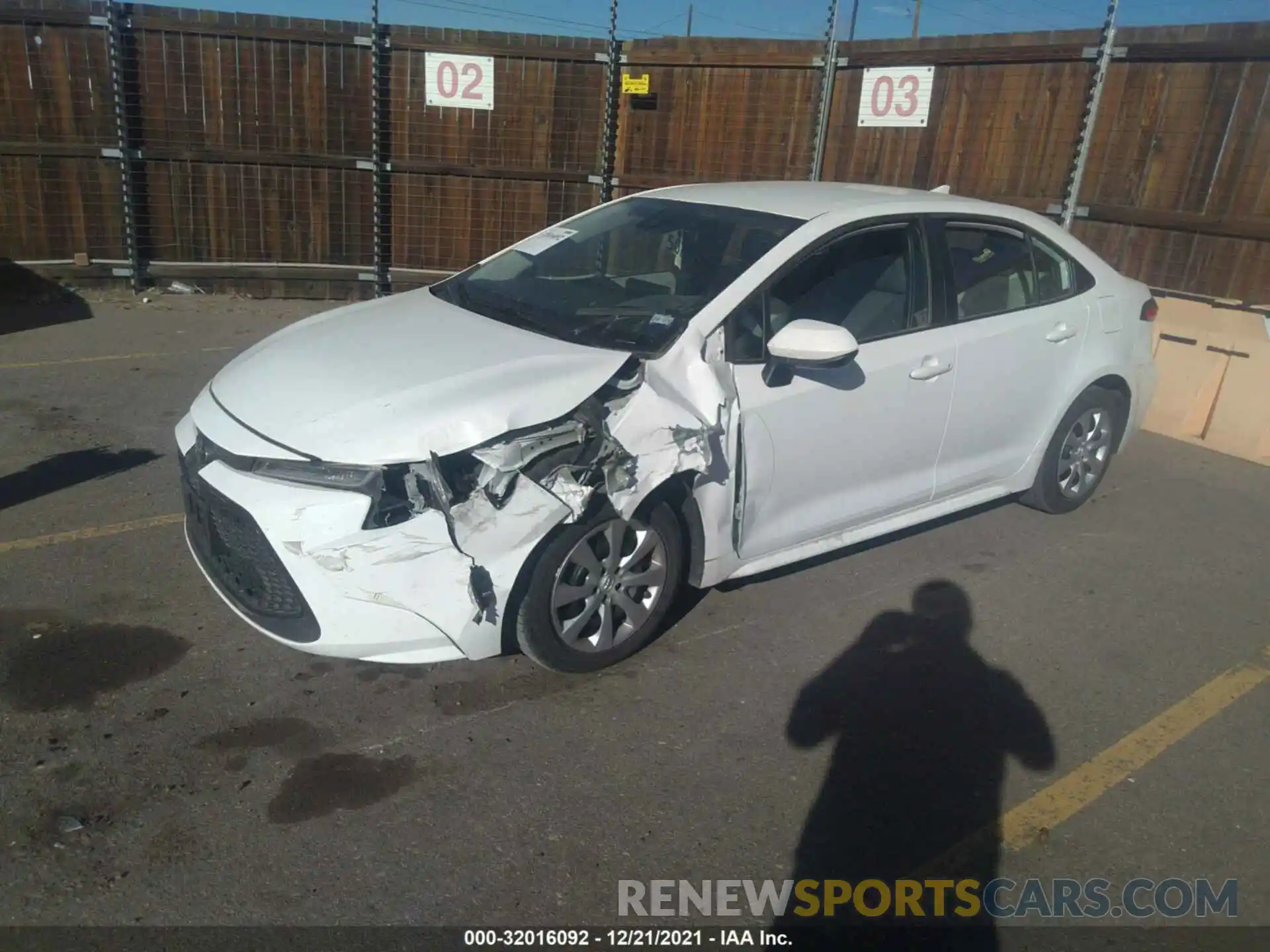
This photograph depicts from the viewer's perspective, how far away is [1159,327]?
750cm

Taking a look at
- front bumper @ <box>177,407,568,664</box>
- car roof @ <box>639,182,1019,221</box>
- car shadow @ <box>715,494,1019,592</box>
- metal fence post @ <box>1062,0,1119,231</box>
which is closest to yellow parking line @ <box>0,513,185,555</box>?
front bumper @ <box>177,407,568,664</box>

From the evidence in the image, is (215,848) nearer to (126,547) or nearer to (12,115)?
(126,547)

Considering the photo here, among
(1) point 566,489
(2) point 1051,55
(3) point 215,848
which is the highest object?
(2) point 1051,55

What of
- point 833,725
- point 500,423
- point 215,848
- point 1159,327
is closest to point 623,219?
point 500,423

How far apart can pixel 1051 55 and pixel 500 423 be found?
7652 mm

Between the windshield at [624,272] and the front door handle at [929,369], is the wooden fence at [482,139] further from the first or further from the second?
the windshield at [624,272]

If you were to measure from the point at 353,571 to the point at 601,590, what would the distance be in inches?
35.2

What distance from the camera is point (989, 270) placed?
4.86m

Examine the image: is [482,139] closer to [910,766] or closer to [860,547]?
[860,547]

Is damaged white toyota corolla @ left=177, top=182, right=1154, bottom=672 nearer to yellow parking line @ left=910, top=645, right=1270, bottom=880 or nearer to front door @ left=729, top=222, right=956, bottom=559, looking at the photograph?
front door @ left=729, top=222, right=956, bottom=559

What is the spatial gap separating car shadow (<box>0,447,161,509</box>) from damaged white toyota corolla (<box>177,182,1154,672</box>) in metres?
1.77

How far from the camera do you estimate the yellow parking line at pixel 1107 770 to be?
3.14 metres

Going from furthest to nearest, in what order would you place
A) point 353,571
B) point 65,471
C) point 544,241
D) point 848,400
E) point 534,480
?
point 65,471, point 544,241, point 848,400, point 534,480, point 353,571

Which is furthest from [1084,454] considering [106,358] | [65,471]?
[106,358]
